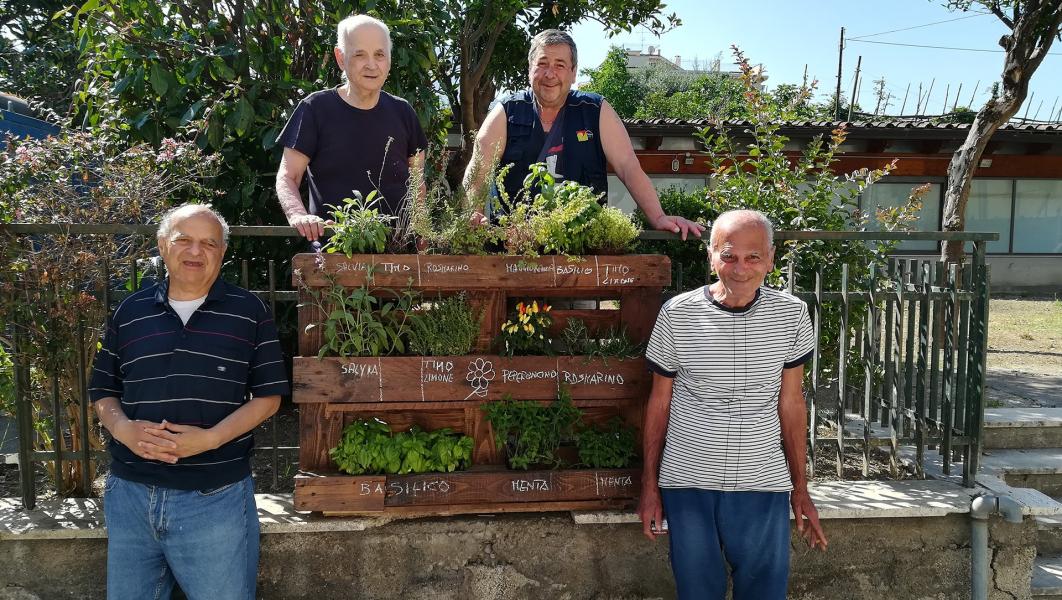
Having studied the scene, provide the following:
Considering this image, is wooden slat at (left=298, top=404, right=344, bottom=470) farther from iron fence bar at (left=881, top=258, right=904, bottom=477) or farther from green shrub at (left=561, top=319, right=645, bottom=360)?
iron fence bar at (left=881, top=258, right=904, bottom=477)

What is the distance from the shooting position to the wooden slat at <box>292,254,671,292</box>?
8.75 feet

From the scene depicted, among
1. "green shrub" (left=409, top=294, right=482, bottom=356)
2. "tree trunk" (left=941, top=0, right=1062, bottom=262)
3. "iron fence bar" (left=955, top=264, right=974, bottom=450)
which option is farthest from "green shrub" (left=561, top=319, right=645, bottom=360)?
"tree trunk" (left=941, top=0, right=1062, bottom=262)

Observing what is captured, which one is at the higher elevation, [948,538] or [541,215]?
[541,215]

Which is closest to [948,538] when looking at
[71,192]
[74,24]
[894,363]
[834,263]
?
[894,363]

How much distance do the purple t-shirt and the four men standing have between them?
0.32 metres

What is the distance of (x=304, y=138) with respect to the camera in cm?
300

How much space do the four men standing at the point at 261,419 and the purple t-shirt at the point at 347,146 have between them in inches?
12.8

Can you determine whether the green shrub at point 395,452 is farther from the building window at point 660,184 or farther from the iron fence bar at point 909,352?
the building window at point 660,184

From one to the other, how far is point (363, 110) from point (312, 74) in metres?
2.41

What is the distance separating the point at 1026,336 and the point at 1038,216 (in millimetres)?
7530

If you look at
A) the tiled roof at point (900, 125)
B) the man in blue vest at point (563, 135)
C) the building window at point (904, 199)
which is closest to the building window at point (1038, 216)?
the tiled roof at point (900, 125)

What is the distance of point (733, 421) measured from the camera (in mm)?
2533

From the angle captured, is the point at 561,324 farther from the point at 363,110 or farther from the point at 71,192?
the point at 71,192

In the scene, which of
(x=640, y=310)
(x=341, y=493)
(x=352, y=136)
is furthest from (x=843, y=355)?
(x=352, y=136)
